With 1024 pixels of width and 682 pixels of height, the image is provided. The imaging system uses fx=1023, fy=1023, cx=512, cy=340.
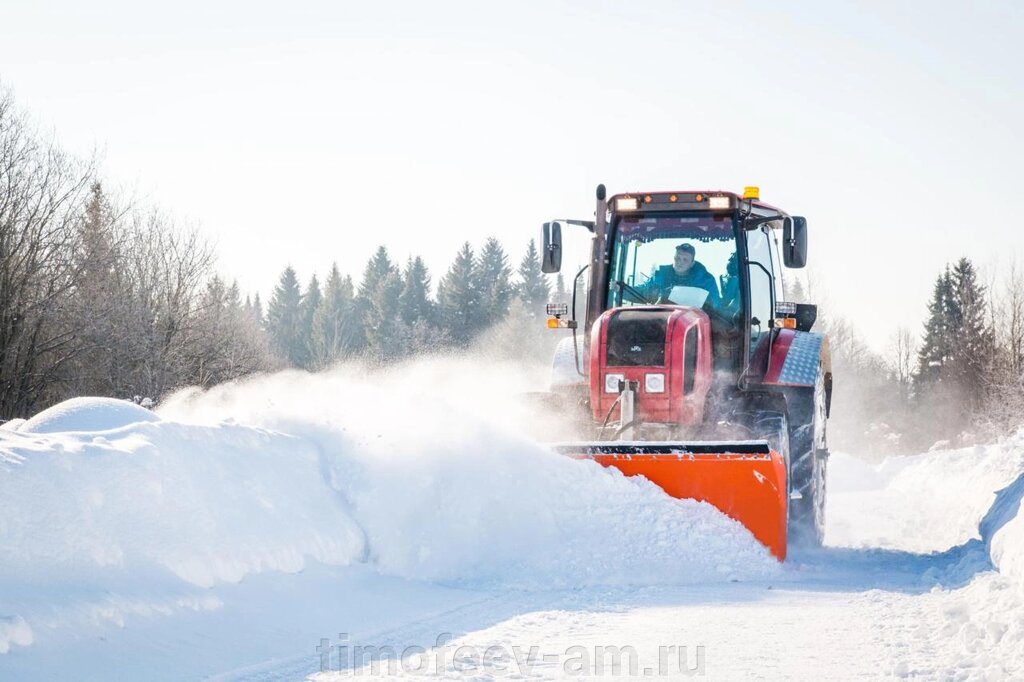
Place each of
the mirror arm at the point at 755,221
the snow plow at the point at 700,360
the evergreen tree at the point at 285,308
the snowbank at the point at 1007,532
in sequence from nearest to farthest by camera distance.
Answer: the snowbank at the point at 1007,532 → the snow plow at the point at 700,360 → the mirror arm at the point at 755,221 → the evergreen tree at the point at 285,308

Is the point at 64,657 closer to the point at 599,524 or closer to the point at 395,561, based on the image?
the point at 395,561

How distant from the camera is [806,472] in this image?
7.97m

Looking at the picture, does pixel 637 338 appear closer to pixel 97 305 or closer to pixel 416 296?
pixel 97 305

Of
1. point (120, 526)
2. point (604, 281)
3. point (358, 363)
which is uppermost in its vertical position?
point (604, 281)

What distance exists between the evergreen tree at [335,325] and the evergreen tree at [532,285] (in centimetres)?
1026

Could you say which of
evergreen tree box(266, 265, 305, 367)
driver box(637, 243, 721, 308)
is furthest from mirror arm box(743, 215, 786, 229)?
evergreen tree box(266, 265, 305, 367)

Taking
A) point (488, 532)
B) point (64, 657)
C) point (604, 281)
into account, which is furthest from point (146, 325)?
point (64, 657)

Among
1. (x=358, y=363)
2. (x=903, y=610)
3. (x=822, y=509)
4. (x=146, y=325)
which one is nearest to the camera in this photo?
(x=903, y=610)

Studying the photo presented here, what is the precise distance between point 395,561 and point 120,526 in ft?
6.12

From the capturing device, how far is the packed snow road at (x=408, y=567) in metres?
4.17

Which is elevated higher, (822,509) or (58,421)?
(58,421)

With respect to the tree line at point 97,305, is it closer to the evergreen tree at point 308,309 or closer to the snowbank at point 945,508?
the snowbank at point 945,508

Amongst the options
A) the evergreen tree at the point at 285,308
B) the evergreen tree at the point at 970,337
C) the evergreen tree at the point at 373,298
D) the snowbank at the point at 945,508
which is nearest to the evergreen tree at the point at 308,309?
the evergreen tree at the point at 285,308

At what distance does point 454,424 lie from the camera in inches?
280
